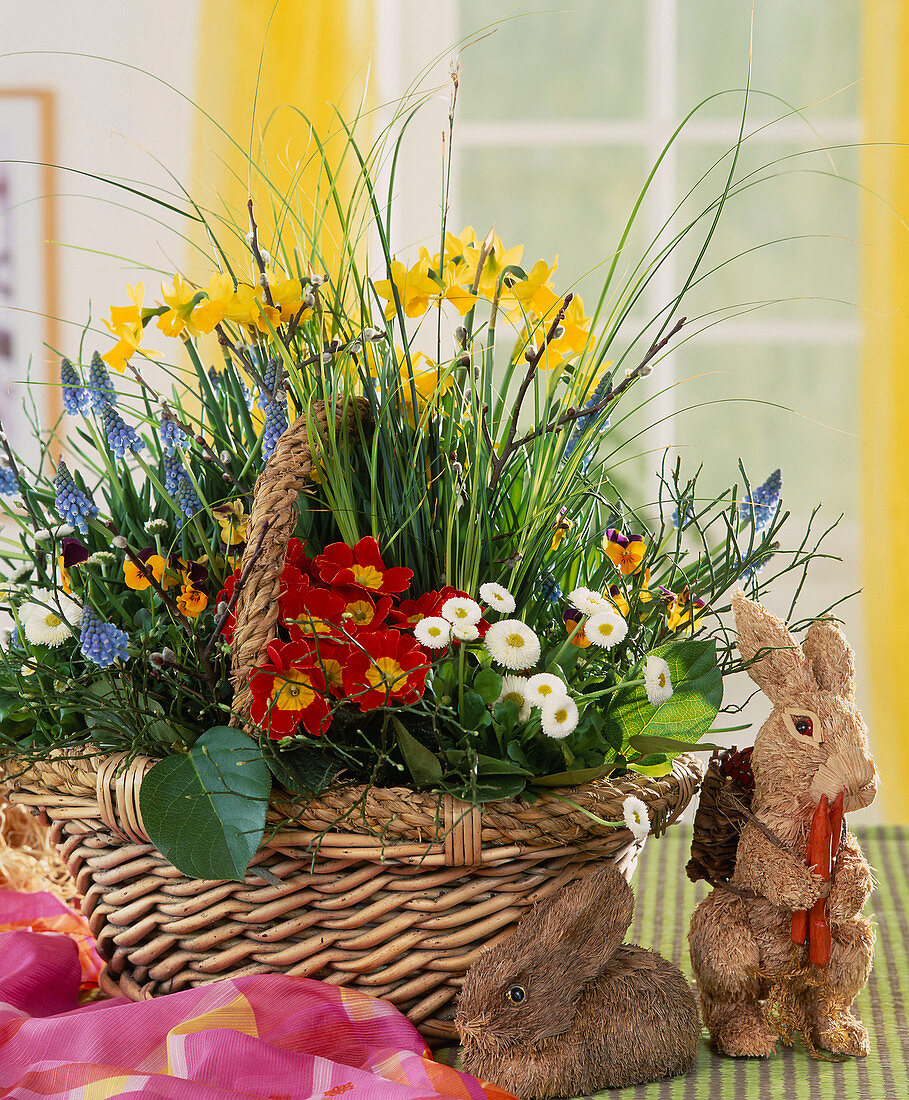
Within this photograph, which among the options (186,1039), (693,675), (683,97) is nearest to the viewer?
(186,1039)

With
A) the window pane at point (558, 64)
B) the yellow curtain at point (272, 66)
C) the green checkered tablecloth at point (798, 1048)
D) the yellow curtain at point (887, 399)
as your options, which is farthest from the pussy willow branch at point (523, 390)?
the window pane at point (558, 64)

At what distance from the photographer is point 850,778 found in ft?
1.77

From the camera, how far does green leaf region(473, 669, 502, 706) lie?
550 mm

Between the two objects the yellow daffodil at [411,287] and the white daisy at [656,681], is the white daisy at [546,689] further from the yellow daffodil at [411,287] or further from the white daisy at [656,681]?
the yellow daffodil at [411,287]

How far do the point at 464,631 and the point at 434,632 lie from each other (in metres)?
0.02

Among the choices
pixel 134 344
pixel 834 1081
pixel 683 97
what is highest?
pixel 683 97

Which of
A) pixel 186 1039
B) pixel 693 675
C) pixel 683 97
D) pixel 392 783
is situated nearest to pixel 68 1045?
pixel 186 1039

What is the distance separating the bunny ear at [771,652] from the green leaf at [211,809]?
0.27m

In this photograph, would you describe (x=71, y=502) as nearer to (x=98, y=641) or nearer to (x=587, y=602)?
(x=98, y=641)

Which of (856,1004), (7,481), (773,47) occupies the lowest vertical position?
(856,1004)

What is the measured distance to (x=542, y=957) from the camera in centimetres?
51

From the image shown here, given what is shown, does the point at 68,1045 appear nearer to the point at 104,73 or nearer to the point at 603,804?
the point at 603,804

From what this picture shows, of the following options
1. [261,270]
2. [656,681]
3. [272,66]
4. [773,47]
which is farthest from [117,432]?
[773,47]

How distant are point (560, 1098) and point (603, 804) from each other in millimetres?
142
